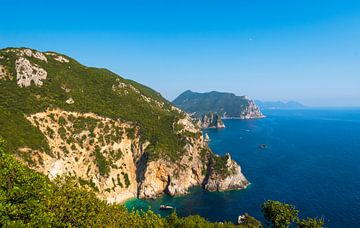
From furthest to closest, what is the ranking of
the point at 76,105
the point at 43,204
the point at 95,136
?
1. the point at 76,105
2. the point at 95,136
3. the point at 43,204

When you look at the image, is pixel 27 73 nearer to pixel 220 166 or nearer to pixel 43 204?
pixel 220 166

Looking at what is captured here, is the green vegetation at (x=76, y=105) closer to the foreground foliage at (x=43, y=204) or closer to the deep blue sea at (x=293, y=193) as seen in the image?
the deep blue sea at (x=293, y=193)

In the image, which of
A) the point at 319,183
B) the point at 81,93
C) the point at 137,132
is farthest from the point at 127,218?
the point at 319,183

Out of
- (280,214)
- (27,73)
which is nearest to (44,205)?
(280,214)

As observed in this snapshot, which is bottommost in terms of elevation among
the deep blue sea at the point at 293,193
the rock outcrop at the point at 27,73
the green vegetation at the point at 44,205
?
the deep blue sea at the point at 293,193

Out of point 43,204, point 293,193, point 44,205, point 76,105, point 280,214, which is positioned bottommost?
point 293,193

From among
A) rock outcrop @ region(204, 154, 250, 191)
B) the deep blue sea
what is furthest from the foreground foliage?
rock outcrop @ region(204, 154, 250, 191)

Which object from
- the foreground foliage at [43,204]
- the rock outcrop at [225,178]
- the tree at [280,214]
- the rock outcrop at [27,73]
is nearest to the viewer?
the foreground foliage at [43,204]

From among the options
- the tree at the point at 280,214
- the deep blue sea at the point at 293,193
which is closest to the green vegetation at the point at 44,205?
the tree at the point at 280,214

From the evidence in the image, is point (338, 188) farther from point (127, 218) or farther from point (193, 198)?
point (127, 218)
